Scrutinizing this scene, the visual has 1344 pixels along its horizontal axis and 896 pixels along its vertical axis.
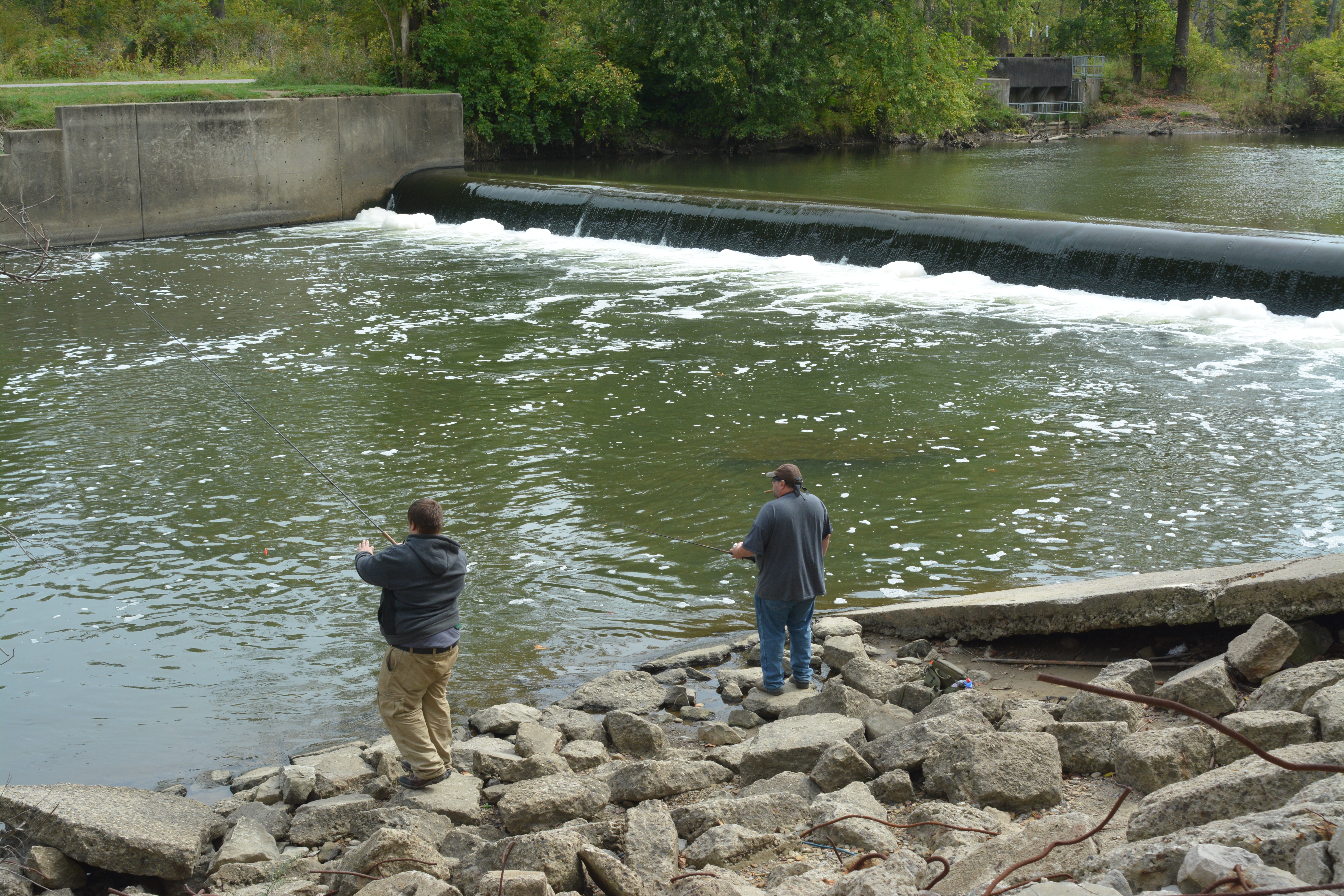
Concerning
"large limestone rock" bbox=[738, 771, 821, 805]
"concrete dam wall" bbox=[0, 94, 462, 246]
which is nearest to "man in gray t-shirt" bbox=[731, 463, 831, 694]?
"large limestone rock" bbox=[738, 771, 821, 805]

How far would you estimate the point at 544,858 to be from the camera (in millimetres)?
4324

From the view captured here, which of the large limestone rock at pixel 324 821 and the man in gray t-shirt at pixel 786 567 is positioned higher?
the man in gray t-shirt at pixel 786 567

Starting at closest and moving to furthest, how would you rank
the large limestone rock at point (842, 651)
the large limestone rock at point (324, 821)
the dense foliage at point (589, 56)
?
the large limestone rock at point (324, 821) < the large limestone rock at point (842, 651) < the dense foliage at point (589, 56)

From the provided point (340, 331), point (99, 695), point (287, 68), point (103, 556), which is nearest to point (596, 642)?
point (99, 695)

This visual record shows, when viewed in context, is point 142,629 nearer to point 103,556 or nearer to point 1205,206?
point 103,556

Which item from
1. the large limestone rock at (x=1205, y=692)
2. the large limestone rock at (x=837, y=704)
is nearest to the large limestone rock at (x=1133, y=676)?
the large limestone rock at (x=1205, y=692)

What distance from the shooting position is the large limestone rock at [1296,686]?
4887mm

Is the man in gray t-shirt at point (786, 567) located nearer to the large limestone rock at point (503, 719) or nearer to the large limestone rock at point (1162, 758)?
the large limestone rock at point (503, 719)

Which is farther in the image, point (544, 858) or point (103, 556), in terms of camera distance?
point (103, 556)

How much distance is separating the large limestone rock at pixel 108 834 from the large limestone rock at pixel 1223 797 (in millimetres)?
3682

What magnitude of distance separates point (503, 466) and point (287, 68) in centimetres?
2311

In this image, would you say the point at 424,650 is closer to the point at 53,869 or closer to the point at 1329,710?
the point at 53,869

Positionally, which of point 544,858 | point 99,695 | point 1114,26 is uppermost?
point 1114,26

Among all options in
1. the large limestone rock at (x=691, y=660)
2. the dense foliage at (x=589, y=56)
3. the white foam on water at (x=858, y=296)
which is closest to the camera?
the large limestone rock at (x=691, y=660)
